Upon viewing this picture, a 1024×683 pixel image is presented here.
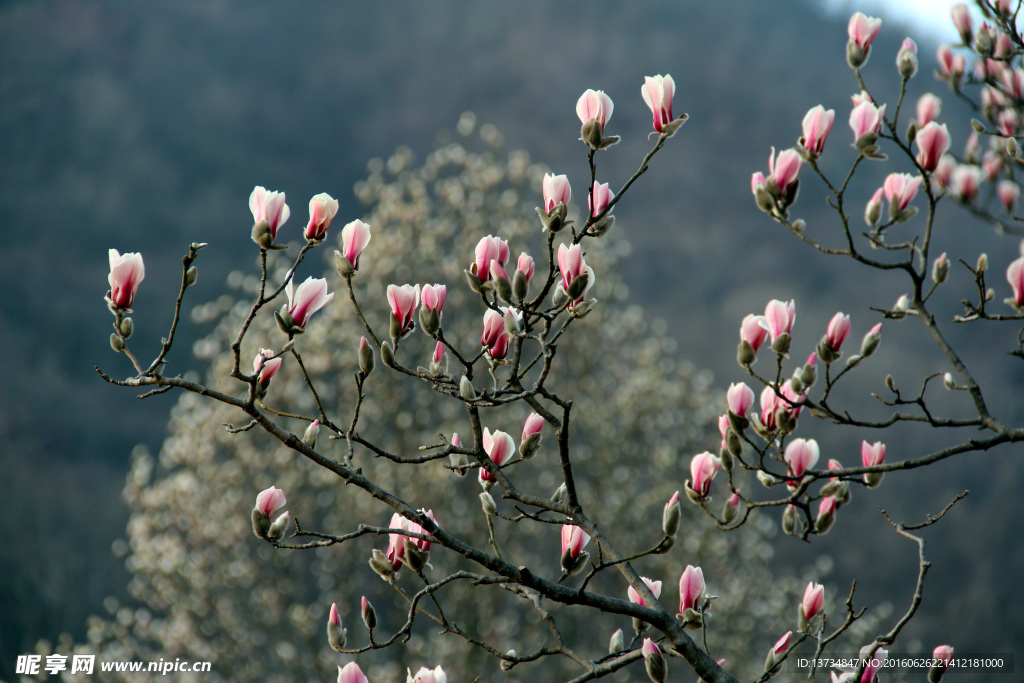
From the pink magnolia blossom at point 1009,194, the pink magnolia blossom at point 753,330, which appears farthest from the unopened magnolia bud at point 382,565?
the pink magnolia blossom at point 1009,194

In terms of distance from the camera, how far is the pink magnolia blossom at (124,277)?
48.7 inches

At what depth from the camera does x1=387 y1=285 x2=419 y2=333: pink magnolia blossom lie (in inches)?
52.9

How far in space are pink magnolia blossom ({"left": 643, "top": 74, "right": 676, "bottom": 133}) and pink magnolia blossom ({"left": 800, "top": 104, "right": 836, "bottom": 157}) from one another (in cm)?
34

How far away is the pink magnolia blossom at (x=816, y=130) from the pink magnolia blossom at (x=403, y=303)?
35.2 inches

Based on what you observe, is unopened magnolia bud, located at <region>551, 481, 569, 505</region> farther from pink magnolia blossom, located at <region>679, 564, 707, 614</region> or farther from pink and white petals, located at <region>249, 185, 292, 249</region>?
pink and white petals, located at <region>249, 185, 292, 249</region>

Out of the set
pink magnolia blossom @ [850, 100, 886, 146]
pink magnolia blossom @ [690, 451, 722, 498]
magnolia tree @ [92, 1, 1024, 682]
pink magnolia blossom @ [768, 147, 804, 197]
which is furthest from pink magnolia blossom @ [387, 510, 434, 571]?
pink magnolia blossom @ [850, 100, 886, 146]

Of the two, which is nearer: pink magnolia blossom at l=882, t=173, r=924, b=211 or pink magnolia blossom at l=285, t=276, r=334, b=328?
pink magnolia blossom at l=285, t=276, r=334, b=328

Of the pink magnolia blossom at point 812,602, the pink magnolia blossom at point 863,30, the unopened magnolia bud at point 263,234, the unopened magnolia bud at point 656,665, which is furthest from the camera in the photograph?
the pink magnolia blossom at point 863,30

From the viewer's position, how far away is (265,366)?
1316 millimetres

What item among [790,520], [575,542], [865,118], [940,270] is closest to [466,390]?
[575,542]

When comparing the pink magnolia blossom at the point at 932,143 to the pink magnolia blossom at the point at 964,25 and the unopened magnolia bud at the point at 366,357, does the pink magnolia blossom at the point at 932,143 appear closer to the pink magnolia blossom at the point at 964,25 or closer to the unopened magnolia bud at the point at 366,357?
the pink magnolia blossom at the point at 964,25

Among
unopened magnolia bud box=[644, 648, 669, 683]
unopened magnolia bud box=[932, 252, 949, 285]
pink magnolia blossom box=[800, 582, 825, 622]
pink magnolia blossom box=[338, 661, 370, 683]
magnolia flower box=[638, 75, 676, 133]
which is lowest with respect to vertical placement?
unopened magnolia bud box=[644, 648, 669, 683]

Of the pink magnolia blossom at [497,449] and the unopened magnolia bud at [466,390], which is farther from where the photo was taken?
the pink magnolia blossom at [497,449]

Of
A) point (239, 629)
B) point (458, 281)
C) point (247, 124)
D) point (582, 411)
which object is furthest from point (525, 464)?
point (247, 124)
